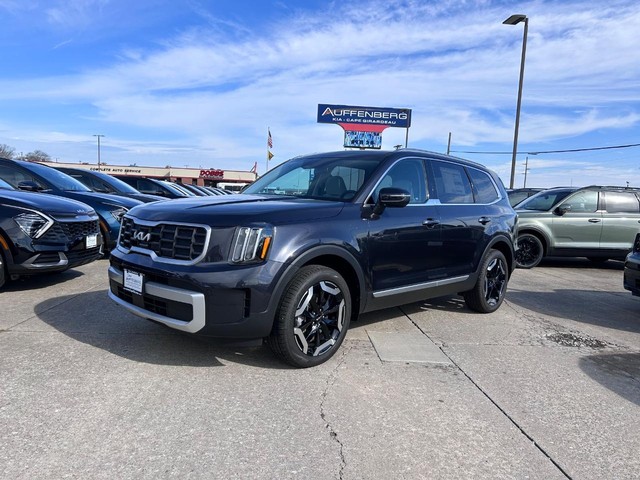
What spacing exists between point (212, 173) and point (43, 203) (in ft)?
223

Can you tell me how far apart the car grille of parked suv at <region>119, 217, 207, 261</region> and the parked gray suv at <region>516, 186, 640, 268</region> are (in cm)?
801

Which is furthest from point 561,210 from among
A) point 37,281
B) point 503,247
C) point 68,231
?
point 37,281

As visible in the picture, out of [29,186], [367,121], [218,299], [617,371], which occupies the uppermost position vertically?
[367,121]

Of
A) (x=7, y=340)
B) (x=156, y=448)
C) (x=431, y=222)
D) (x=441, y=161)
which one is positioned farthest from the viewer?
(x=441, y=161)

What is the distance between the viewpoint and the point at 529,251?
9734 millimetres

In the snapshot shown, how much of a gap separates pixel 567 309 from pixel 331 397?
4.29 meters

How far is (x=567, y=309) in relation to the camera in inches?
239

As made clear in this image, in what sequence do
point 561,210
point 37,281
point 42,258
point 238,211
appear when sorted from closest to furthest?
1. point 238,211
2. point 42,258
3. point 37,281
4. point 561,210

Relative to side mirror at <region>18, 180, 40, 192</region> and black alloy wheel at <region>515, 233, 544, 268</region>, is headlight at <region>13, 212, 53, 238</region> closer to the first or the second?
side mirror at <region>18, 180, 40, 192</region>

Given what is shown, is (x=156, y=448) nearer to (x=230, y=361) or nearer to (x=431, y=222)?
(x=230, y=361)

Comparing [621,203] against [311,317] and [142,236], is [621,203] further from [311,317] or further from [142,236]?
[142,236]

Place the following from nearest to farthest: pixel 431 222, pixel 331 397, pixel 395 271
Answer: pixel 331 397, pixel 395 271, pixel 431 222

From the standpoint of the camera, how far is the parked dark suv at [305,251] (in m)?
3.22

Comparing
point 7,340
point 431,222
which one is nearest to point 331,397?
point 431,222
